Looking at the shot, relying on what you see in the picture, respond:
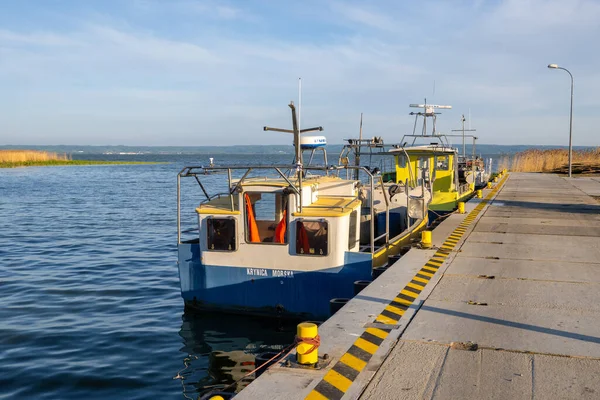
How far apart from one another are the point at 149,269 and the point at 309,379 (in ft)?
40.5

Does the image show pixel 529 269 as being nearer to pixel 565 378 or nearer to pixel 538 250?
pixel 538 250

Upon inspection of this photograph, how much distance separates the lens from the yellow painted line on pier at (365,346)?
6.03m

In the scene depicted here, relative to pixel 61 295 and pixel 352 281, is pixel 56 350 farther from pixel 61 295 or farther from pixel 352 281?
pixel 352 281

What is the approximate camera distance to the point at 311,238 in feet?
35.6

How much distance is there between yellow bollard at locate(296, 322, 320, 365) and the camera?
258 inches

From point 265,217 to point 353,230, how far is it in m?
1.75

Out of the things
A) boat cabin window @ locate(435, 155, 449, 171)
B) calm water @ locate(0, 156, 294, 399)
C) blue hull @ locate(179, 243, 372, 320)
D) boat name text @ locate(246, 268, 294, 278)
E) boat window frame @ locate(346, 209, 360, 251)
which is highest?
boat cabin window @ locate(435, 155, 449, 171)

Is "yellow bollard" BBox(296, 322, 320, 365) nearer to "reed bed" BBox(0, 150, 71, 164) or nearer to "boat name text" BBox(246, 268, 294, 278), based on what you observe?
"boat name text" BBox(246, 268, 294, 278)

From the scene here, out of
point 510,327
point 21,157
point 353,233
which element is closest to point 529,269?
point 353,233

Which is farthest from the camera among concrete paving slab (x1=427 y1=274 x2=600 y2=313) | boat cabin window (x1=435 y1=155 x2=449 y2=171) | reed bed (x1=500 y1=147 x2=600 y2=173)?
reed bed (x1=500 y1=147 x2=600 y2=173)

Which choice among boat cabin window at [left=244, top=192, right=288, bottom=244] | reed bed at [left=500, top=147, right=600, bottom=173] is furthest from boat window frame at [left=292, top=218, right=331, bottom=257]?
reed bed at [left=500, top=147, right=600, bottom=173]

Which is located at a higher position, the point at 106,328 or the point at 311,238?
the point at 311,238

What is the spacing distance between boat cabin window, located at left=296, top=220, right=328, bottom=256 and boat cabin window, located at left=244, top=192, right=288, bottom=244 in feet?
0.94

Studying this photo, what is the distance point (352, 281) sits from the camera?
35.6 feet
